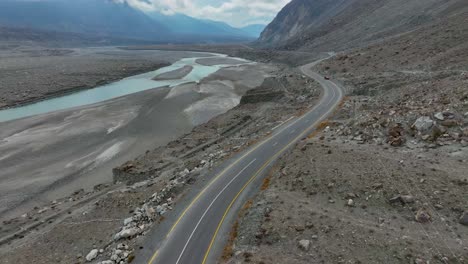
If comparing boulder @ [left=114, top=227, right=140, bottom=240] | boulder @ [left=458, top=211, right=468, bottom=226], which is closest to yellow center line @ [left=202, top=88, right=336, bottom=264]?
boulder @ [left=114, top=227, right=140, bottom=240]

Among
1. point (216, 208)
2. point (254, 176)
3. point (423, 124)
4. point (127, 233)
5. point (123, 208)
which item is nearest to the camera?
point (127, 233)

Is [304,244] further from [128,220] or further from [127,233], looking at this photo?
[128,220]

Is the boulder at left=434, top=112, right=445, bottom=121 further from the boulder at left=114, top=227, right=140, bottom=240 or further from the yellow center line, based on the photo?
the boulder at left=114, top=227, right=140, bottom=240

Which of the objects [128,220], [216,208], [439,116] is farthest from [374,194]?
[128,220]

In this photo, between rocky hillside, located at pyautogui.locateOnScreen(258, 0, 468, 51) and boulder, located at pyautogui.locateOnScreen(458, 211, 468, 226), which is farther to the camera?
rocky hillside, located at pyautogui.locateOnScreen(258, 0, 468, 51)

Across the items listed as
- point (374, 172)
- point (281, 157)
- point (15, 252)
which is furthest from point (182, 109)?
point (374, 172)

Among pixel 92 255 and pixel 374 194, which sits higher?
pixel 374 194
